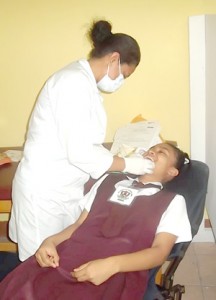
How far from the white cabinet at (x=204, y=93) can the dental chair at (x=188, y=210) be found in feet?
1.44

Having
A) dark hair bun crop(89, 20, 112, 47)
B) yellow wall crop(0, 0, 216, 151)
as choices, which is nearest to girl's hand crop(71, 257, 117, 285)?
dark hair bun crop(89, 20, 112, 47)

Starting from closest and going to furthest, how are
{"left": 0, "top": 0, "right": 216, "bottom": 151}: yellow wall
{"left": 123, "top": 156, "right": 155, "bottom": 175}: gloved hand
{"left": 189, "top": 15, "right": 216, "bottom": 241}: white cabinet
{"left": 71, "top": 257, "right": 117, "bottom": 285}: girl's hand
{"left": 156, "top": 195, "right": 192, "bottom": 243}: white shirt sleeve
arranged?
{"left": 71, "top": 257, "right": 117, "bottom": 285}: girl's hand → {"left": 156, "top": 195, "right": 192, "bottom": 243}: white shirt sleeve → {"left": 123, "top": 156, "right": 155, "bottom": 175}: gloved hand → {"left": 189, "top": 15, "right": 216, "bottom": 241}: white cabinet → {"left": 0, "top": 0, "right": 216, "bottom": 151}: yellow wall

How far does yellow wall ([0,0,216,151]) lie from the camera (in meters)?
2.02

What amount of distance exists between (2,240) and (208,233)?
1422 mm

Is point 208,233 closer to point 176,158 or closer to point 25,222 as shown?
point 176,158

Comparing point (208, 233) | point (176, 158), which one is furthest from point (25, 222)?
point (208, 233)

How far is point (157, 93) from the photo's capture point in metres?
2.16

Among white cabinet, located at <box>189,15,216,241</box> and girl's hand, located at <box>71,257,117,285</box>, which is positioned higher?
white cabinet, located at <box>189,15,216,241</box>

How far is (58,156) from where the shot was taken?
4.73 ft

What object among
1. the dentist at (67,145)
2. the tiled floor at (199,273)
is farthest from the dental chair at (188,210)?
the tiled floor at (199,273)

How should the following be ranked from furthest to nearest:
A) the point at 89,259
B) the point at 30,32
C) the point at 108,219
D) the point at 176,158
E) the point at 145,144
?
the point at 30,32 < the point at 145,144 < the point at 176,158 < the point at 108,219 < the point at 89,259

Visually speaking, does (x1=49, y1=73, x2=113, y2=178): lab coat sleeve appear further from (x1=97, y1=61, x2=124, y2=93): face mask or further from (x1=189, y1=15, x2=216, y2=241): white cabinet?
(x1=189, y1=15, x2=216, y2=241): white cabinet

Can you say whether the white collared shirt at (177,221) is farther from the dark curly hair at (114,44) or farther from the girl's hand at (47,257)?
the dark curly hair at (114,44)

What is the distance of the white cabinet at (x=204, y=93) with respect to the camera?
183cm
